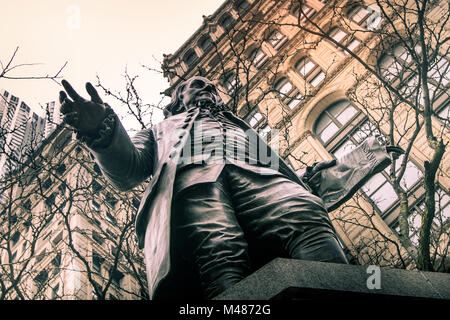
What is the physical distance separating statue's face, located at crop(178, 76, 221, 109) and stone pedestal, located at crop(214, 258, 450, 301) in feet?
8.50

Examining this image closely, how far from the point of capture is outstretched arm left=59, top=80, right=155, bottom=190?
10.7 ft

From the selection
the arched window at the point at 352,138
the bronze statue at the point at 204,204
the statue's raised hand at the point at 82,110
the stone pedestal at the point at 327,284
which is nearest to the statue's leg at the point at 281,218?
the bronze statue at the point at 204,204

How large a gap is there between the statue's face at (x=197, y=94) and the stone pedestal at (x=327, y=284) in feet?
8.50

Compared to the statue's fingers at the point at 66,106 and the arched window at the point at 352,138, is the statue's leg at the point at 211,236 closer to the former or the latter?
the statue's fingers at the point at 66,106

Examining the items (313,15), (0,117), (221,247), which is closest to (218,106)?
(221,247)

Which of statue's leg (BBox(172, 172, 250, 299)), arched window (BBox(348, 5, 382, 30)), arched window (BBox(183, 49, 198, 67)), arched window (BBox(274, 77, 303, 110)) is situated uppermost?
arched window (BBox(183, 49, 198, 67))

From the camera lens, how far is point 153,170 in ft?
13.0

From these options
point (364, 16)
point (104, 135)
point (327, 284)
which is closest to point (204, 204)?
point (104, 135)

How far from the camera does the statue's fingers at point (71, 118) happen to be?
10.5ft

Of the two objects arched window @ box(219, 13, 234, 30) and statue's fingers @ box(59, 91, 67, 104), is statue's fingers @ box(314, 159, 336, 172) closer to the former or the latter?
statue's fingers @ box(59, 91, 67, 104)

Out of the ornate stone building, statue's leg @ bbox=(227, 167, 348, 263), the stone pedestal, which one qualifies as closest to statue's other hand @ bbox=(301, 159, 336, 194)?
statue's leg @ bbox=(227, 167, 348, 263)

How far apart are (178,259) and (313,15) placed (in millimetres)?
25332
